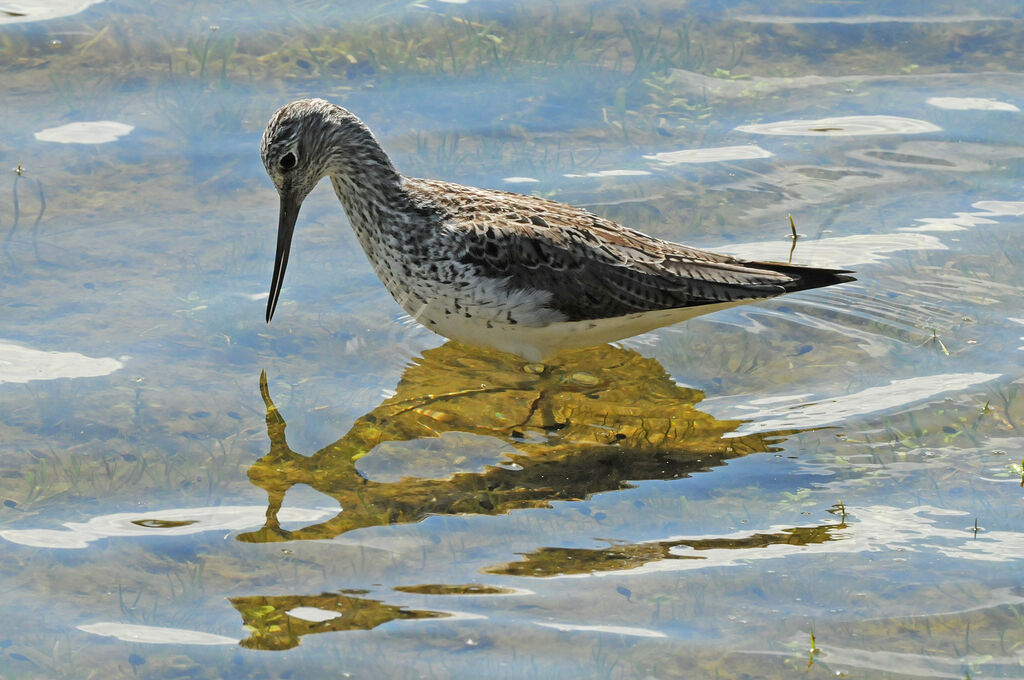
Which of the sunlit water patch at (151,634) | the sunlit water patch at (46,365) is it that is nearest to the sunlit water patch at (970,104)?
the sunlit water patch at (46,365)

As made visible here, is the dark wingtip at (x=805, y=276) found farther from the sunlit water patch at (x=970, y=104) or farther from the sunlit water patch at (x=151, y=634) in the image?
the sunlit water patch at (x=151, y=634)

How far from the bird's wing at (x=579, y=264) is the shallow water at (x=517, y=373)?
0.57 metres

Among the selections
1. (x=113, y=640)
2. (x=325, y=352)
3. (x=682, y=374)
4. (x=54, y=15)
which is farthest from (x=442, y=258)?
(x=54, y=15)

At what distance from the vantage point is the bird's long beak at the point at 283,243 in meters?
7.63

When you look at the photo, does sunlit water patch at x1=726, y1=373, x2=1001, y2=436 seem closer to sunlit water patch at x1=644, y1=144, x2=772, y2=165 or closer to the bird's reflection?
the bird's reflection

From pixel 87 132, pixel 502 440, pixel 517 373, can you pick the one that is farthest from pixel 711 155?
pixel 87 132

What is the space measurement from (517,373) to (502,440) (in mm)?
817

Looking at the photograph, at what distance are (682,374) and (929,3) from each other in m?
5.05

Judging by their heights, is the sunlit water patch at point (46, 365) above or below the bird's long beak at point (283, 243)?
below

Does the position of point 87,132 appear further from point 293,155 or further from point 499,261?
point 499,261

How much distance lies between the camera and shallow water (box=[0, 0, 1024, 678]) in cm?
566

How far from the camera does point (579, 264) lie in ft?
24.4

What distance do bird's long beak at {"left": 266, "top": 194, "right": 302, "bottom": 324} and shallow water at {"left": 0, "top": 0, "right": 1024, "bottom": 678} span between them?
311 millimetres

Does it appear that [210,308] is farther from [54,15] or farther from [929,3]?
[929,3]
